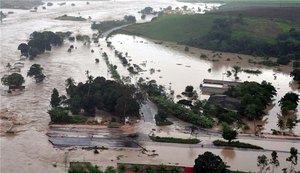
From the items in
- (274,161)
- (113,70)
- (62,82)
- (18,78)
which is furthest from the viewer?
(113,70)

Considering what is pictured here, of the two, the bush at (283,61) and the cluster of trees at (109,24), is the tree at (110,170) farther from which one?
the cluster of trees at (109,24)

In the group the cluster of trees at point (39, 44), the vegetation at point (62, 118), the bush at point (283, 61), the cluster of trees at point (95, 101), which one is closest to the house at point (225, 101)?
the cluster of trees at point (95, 101)

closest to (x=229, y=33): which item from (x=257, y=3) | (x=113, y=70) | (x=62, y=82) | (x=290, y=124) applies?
(x=113, y=70)

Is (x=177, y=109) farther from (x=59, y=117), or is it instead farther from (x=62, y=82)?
(x=62, y=82)

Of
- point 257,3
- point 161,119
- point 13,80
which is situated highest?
point 257,3

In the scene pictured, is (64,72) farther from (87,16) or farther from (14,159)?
(87,16)

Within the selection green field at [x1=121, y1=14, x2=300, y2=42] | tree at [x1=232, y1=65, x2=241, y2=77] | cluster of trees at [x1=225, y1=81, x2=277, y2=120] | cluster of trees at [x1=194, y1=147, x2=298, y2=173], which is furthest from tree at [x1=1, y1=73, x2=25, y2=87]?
green field at [x1=121, y1=14, x2=300, y2=42]
